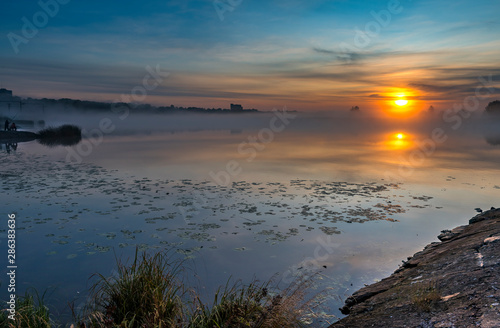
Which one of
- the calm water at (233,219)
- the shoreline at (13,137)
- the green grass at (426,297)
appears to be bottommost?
the calm water at (233,219)

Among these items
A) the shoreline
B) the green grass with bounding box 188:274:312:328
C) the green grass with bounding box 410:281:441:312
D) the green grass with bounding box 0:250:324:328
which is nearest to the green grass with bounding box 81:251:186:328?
the green grass with bounding box 0:250:324:328

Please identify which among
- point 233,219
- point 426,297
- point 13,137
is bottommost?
point 233,219

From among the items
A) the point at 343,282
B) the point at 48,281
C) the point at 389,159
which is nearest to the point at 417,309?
the point at 343,282

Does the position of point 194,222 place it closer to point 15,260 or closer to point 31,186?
point 15,260

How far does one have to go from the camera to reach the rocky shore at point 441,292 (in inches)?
189

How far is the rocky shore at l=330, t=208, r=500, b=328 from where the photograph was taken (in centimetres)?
481

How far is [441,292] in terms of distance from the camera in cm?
566

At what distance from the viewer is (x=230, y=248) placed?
9.46m

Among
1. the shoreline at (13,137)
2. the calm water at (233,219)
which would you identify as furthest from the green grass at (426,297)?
the shoreline at (13,137)

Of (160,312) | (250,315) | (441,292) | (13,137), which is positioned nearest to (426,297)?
(441,292)

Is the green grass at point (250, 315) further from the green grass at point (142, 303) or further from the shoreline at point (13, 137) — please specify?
the shoreline at point (13, 137)

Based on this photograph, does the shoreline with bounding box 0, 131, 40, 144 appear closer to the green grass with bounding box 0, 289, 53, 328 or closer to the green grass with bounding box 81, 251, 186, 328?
the green grass with bounding box 0, 289, 53, 328

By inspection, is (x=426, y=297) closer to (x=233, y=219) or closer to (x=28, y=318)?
(x=28, y=318)

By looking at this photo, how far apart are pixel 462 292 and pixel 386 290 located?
163 cm
